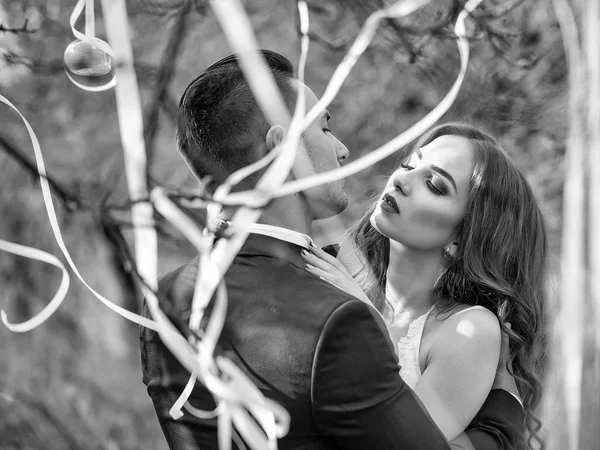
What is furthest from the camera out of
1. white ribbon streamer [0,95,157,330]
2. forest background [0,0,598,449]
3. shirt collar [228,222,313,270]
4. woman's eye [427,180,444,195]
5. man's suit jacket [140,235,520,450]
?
forest background [0,0,598,449]

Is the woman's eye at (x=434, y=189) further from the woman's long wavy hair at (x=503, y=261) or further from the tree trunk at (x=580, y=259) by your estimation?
the tree trunk at (x=580, y=259)

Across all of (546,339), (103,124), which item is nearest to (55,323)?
(103,124)

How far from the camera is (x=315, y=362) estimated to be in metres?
2.18

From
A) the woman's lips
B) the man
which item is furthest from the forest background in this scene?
the man

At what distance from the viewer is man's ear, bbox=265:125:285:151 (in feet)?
7.98

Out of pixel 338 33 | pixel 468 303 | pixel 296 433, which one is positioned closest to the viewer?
pixel 296 433

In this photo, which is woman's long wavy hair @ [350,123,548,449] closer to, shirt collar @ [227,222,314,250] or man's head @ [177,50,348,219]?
man's head @ [177,50,348,219]

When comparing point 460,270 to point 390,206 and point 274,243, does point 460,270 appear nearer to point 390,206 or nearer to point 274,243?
point 390,206

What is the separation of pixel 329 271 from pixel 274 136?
0.37 metres

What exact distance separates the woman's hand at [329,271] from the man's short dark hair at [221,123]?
292mm

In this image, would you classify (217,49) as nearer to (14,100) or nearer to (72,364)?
(14,100)

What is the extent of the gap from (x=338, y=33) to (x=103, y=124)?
72.5 inches

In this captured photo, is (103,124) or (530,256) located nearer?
(530,256)

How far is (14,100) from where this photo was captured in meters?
5.72
